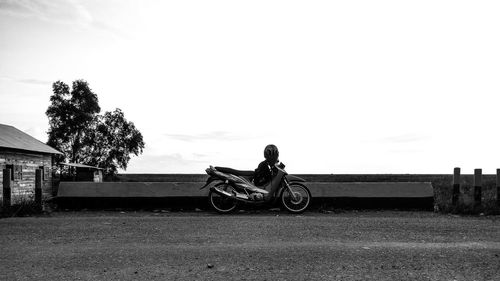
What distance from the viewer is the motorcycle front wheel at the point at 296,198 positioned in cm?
969

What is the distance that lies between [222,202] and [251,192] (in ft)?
2.30

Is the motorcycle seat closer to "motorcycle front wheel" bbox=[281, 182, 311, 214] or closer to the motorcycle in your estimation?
the motorcycle

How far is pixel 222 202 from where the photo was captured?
9852 mm

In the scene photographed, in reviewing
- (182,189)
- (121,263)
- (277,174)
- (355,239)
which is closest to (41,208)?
(182,189)

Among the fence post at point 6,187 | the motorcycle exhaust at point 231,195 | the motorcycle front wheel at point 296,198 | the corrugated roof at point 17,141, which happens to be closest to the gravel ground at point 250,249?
the motorcycle exhaust at point 231,195

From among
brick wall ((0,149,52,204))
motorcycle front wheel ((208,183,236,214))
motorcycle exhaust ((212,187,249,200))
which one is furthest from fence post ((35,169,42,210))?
brick wall ((0,149,52,204))

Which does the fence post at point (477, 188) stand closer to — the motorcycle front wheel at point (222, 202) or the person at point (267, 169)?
the person at point (267, 169)

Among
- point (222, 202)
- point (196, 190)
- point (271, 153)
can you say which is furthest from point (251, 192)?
point (196, 190)

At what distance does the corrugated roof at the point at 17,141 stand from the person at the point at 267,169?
79.0 feet

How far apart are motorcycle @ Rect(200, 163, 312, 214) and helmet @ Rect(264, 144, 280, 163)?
0.16m

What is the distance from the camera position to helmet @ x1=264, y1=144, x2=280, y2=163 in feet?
32.4

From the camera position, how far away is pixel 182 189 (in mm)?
10617

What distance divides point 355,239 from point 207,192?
4.89 m

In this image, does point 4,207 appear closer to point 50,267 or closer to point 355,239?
point 50,267
